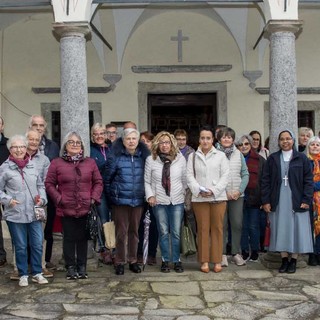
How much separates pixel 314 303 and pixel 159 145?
2.26 metres

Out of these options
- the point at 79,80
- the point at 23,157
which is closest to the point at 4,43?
the point at 79,80

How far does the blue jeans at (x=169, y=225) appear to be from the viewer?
606cm

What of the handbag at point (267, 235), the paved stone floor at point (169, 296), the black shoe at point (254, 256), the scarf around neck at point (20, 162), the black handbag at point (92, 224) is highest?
the scarf around neck at point (20, 162)

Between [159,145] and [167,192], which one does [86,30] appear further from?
[167,192]

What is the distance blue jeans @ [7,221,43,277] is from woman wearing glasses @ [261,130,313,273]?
8.15 feet

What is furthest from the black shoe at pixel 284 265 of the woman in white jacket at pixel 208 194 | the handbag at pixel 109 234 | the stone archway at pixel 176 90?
the stone archway at pixel 176 90

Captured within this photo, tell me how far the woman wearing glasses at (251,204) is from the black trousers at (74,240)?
2.03 m

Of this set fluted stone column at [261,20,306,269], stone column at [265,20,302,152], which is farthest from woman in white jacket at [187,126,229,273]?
stone column at [265,20,302,152]

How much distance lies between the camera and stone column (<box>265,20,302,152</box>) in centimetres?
665

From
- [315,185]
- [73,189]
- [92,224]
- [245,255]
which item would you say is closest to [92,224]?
[92,224]

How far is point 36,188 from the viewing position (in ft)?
18.5

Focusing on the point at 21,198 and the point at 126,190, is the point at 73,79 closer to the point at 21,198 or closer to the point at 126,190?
the point at 126,190

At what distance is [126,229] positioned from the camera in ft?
19.7

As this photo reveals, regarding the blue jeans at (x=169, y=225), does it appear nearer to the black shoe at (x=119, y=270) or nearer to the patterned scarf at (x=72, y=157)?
the black shoe at (x=119, y=270)
